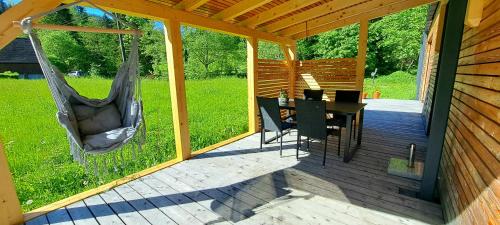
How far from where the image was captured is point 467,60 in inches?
77.0

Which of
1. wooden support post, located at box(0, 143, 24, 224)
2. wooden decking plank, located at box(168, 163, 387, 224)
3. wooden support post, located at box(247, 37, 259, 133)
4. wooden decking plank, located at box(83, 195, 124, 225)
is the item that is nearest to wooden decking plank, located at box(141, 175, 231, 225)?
wooden decking plank, located at box(168, 163, 387, 224)

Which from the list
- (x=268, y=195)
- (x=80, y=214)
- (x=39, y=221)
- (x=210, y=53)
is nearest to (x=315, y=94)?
(x=268, y=195)

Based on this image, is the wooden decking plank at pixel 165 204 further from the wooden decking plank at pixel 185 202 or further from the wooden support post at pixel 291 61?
the wooden support post at pixel 291 61

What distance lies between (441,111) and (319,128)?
4.33 ft

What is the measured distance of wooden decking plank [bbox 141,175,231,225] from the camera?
2.02 m

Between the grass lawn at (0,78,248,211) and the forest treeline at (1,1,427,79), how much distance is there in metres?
5.14

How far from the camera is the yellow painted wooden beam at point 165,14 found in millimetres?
2336

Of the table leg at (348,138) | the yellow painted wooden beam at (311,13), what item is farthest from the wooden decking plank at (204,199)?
the yellow painted wooden beam at (311,13)

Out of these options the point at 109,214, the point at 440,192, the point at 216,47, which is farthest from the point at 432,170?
the point at 216,47

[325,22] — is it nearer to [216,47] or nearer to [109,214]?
[109,214]

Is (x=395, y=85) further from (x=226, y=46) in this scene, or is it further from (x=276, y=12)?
(x=276, y=12)

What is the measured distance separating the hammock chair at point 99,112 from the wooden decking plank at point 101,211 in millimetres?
411

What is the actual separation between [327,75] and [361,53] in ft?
2.77

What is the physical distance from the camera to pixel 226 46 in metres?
15.7
